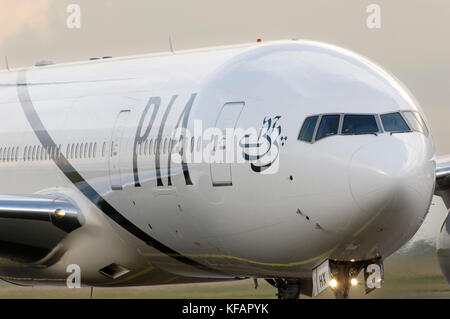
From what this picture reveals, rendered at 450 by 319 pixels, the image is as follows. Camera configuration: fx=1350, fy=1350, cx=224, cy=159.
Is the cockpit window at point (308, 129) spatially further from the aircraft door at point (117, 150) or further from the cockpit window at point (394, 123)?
the aircraft door at point (117, 150)

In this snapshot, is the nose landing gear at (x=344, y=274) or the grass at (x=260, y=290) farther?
the grass at (x=260, y=290)

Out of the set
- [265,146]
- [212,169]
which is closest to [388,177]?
[265,146]

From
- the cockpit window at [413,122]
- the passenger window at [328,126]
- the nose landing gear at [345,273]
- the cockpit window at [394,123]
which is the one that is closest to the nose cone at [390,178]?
the cockpit window at [394,123]

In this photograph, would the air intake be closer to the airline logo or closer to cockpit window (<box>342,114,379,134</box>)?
the airline logo

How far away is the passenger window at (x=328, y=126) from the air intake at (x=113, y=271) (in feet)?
19.6

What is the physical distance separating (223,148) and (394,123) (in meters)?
2.64

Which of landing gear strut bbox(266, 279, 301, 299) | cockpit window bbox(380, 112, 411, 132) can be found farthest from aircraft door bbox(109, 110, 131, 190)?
cockpit window bbox(380, 112, 411, 132)

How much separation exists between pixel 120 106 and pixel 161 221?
2480 millimetres

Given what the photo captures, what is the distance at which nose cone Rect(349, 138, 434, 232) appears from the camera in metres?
18.2

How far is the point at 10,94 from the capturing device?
88.3ft

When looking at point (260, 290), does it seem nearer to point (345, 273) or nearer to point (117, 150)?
point (117, 150)

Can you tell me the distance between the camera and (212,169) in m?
20.4

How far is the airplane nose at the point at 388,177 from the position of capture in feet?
59.7

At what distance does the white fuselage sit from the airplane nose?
2 centimetres
